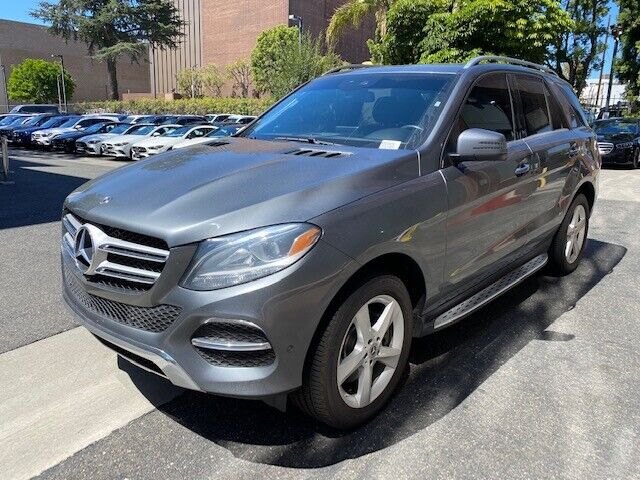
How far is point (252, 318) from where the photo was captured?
2.18 meters

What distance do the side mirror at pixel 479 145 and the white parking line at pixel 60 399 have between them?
7.10 ft

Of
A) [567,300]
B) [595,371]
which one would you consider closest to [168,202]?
[595,371]

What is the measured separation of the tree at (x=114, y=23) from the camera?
164 feet

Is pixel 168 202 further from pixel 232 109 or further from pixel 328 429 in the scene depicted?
pixel 232 109

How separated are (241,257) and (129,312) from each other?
617mm

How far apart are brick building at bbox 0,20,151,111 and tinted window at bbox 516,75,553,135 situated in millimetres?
72676

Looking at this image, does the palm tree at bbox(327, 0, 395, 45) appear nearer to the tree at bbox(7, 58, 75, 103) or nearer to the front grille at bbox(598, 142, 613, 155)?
the front grille at bbox(598, 142, 613, 155)

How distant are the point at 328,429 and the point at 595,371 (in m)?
1.84

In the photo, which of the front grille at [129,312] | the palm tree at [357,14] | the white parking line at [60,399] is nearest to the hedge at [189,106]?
the palm tree at [357,14]

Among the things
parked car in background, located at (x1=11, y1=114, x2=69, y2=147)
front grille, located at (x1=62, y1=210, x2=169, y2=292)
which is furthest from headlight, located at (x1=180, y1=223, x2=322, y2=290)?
parked car in background, located at (x1=11, y1=114, x2=69, y2=147)

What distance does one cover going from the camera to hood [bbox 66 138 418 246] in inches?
90.3

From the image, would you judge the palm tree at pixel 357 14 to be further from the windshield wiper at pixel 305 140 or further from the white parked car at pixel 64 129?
the windshield wiper at pixel 305 140

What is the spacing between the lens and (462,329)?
3986mm

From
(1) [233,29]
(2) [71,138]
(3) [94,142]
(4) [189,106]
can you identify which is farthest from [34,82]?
(3) [94,142]
